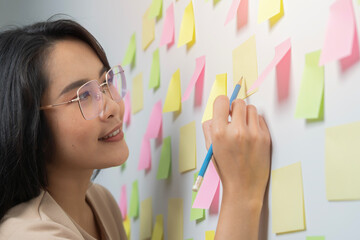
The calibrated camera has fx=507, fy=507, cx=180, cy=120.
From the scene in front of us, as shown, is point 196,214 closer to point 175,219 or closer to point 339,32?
point 175,219

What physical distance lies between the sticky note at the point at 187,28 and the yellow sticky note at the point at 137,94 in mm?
282

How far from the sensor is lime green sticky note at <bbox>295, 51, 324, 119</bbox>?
66 cm

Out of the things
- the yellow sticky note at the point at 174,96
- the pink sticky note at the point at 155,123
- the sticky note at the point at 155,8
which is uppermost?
the sticky note at the point at 155,8

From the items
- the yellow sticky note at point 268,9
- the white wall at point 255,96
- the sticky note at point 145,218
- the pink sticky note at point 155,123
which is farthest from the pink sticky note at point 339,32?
the sticky note at point 145,218

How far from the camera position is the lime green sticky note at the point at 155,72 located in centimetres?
121

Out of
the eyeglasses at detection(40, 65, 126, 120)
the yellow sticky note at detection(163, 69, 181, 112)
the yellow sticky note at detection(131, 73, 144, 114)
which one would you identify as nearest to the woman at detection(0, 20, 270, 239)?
the eyeglasses at detection(40, 65, 126, 120)

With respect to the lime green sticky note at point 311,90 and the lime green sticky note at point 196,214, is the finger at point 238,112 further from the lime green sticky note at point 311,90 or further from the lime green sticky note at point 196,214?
the lime green sticky note at point 196,214

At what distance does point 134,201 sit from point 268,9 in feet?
2.38

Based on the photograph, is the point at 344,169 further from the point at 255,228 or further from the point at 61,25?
the point at 61,25

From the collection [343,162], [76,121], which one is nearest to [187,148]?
[76,121]

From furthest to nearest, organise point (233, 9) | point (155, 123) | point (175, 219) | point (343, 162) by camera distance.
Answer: point (155, 123), point (175, 219), point (233, 9), point (343, 162)

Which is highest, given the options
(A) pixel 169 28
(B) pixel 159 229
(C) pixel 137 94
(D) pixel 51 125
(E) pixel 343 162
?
(A) pixel 169 28

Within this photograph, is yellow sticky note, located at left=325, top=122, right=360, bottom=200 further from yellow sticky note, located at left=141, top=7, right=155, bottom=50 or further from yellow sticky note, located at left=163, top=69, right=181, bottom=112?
yellow sticky note, located at left=141, top=7, right=155, bottom=50

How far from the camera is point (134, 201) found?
4.36 ft
